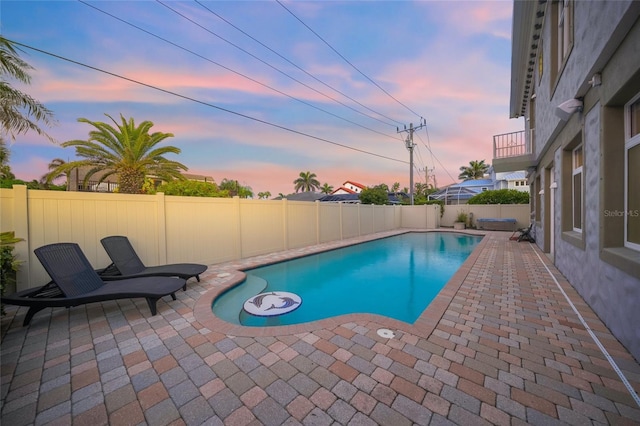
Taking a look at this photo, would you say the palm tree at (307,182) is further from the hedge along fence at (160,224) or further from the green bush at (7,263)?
the green bush at (7,263)

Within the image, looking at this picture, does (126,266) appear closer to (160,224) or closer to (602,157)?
(160,224)

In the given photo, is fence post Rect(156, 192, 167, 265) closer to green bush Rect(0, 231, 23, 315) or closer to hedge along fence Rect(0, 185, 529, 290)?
hedge along fence Rect(0, 185, 529, 290)

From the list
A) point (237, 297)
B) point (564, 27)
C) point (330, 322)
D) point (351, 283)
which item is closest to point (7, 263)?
point (237, 297)

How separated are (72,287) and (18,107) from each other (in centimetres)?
838

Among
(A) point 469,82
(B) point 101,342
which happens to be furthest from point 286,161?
(B) point 101,342


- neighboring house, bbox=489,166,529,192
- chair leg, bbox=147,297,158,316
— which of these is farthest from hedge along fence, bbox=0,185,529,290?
neighboring house, bbox=489,166,529,192

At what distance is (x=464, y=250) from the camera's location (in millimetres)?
10742

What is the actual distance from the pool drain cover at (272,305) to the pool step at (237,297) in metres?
0.26

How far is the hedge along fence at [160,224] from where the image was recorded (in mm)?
4277

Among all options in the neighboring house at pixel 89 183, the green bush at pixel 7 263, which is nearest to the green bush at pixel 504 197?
the green bush at pixel 7 263

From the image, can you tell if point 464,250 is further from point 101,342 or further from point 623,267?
point 101,342

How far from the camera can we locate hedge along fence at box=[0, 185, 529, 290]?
4277 mm

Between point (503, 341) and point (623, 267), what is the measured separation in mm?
1491

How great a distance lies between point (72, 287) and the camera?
3535 mm
